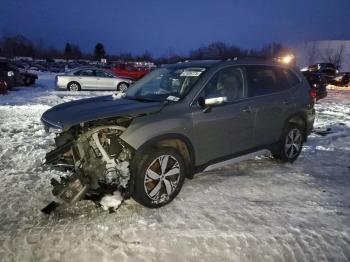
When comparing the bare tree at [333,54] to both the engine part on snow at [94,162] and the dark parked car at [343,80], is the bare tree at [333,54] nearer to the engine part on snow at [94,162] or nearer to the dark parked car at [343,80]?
the dark parked car at [343,80]

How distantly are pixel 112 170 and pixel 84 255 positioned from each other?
3.73 feet

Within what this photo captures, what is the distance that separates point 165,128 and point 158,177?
1.98 ft

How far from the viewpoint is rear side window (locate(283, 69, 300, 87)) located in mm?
6332

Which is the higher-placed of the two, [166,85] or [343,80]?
[166,85]

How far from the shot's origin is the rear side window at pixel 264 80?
5.56m

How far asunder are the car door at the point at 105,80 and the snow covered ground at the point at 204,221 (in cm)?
1491

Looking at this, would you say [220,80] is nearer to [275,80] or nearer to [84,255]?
[275,80]

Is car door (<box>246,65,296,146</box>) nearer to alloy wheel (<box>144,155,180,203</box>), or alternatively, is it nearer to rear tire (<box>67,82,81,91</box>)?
alloy wheel (<box>144,155,180,203</box>)

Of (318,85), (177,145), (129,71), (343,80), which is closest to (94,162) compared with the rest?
(177,145)

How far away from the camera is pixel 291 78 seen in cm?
641

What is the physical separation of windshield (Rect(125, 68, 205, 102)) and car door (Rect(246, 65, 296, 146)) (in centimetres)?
98

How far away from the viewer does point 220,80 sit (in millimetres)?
5125

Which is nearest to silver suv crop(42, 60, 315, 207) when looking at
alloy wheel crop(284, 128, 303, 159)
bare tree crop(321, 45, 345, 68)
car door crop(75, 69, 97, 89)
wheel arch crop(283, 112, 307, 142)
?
wheel arch crop(283, 112, 307, 142)

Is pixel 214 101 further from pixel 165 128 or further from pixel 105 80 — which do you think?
pixel 105 80
